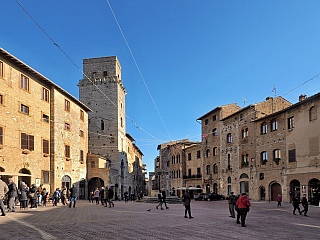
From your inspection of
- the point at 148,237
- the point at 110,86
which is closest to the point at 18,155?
the point at 148,237

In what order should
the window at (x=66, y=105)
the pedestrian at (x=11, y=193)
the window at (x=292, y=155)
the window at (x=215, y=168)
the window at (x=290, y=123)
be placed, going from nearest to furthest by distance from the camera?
the pedestrian at (x=11, y=193)
the window at (x=292, y=155)
the window at (x=290, y=123)
the window at (x=66, y=105)
the window at (x=215, y=168)

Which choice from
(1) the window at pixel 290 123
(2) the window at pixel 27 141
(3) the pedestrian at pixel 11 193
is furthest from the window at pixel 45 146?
(1) the window at pixel 290 123

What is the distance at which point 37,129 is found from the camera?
29.8m

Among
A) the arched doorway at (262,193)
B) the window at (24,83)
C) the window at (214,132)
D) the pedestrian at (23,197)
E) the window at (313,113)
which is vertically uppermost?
the window at (24,83)

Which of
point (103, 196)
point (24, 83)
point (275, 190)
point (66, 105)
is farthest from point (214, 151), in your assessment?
point (24, 83)

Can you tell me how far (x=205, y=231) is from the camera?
10.9 metres

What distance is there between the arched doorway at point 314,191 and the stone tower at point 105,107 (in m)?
28.6

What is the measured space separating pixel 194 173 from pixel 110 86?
70.1 ft

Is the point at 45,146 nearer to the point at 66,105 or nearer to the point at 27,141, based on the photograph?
the point at 27,141

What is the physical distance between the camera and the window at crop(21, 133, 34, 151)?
27359 mm

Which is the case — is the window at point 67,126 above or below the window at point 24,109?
below

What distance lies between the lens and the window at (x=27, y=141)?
27.4 meters

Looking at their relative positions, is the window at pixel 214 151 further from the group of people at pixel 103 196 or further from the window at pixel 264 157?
the group of people at pixel 103 196

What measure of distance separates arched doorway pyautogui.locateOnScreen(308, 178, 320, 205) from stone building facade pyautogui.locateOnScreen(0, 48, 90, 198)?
25.7 meters
